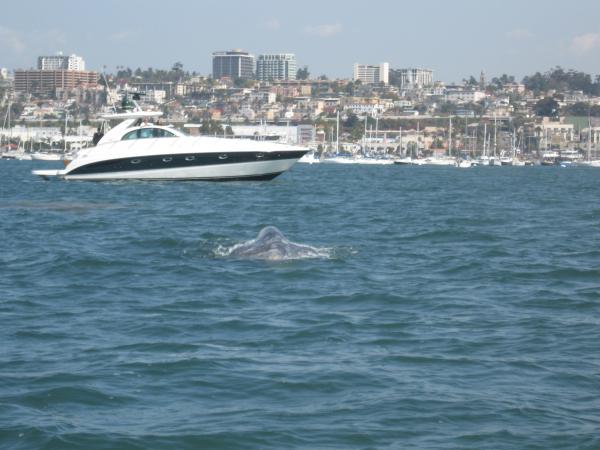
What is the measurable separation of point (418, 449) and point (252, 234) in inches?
526

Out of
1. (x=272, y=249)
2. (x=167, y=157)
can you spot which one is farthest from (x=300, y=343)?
(x=167, y=157)

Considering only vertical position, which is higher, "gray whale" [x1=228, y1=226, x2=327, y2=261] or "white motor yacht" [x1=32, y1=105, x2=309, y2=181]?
"white motor yacht" [x1=32, y1=105, x2=309, y2=181]

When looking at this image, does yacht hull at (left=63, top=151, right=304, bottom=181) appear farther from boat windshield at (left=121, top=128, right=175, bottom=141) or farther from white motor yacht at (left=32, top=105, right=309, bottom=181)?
boat windshield at (left=121, top=128, right=175, bottom=141)

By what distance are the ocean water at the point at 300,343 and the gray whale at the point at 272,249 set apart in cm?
35

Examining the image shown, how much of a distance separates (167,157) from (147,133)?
1.08 m

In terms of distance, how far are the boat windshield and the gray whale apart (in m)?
21.8

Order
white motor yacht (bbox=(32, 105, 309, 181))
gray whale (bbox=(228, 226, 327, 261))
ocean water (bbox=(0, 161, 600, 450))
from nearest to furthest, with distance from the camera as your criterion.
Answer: ocean water (bbox=(0, 161, 600, 450)) < gray whale (bbox=(228, 226, 327, 261)) < white motor yacht (bbox=(32, 105, 309, 181))

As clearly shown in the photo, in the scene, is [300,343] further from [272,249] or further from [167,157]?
[167,157]

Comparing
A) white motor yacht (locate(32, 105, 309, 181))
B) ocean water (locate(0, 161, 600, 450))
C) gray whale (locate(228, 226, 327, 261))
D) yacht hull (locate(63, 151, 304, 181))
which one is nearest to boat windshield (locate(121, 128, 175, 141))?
white motor yacht (locate(32, 105, 309, 181))

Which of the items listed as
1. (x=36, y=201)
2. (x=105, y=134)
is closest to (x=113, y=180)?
(x=105, y=134)

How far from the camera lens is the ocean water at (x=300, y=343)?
8.27 metres

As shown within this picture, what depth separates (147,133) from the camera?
39.8 m

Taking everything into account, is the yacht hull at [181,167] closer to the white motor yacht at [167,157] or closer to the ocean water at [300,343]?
the white motor yacht at [167,157]

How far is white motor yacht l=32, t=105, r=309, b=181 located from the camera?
39594 mm
